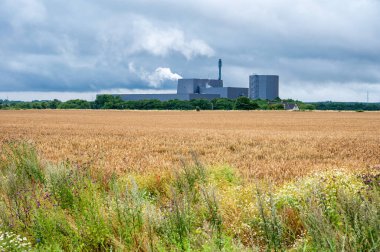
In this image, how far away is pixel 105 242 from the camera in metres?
6.10

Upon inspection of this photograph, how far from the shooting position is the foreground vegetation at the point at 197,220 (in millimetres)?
4723

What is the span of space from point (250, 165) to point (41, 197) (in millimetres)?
7709

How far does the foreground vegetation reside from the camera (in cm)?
472

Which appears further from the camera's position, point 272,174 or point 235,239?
point 272,174

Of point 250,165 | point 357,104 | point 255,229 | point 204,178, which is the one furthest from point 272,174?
point 357,104

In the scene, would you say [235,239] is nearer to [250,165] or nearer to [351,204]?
[351,204]

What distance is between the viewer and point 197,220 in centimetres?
670

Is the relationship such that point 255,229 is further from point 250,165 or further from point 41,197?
point 250,165

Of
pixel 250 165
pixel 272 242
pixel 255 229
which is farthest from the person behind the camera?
pixel 250 165

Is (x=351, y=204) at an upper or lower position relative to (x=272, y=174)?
upper

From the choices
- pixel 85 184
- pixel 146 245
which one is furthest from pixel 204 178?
pixel 146 245

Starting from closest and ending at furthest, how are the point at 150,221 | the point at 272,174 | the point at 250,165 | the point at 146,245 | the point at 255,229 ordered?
the point at 146,245
the point at 150,221
the point at 255,229
the point at 272,174
the point at 250,165

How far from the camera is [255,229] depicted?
6.54 meters

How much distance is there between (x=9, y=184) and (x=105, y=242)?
7.77 feet
